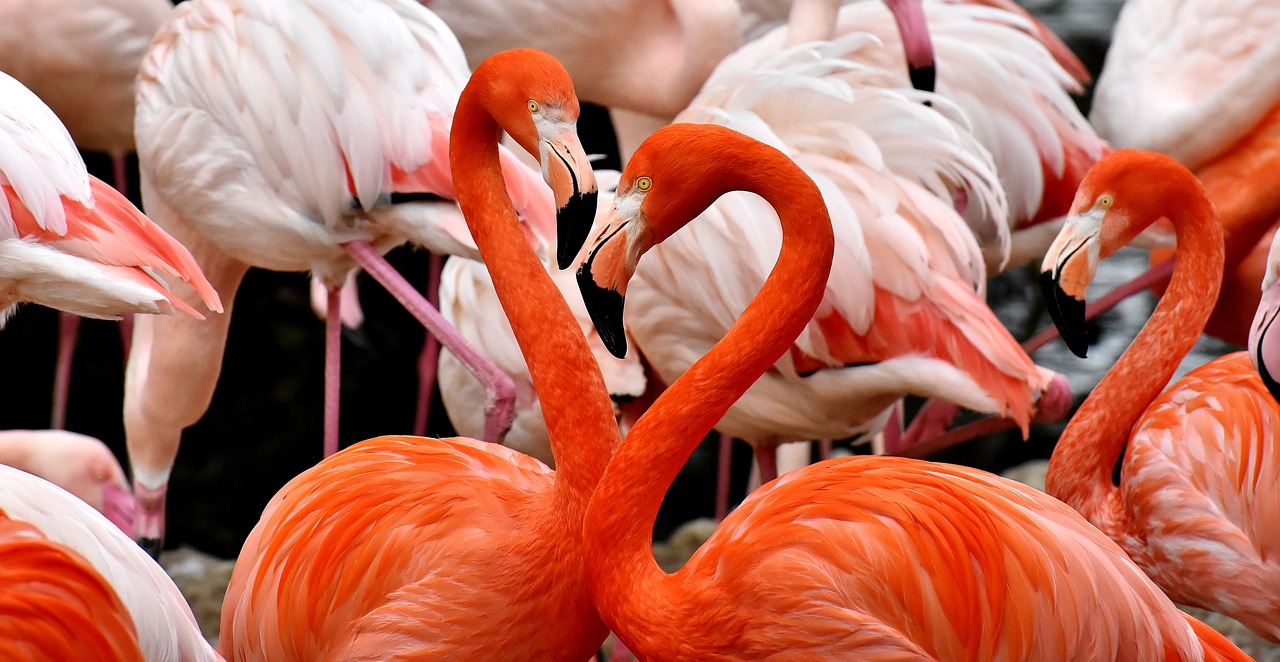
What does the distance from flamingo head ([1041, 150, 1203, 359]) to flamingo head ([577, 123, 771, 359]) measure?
860 millimetres

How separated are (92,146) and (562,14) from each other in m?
1.41

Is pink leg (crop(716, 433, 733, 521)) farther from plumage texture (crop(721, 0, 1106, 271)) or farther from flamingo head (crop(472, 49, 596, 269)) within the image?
flamingo head (crop(472, 49, 596, 269))

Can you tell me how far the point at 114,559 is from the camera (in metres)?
1.88

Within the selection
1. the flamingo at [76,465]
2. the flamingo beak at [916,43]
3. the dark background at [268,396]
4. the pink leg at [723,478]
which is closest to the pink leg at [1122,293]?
the flamingo beak at [916,43]

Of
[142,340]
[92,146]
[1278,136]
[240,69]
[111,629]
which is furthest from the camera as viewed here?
[92,146]

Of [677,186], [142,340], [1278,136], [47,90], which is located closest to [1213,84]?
[1278,136]

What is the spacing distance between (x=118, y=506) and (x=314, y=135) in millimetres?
1161

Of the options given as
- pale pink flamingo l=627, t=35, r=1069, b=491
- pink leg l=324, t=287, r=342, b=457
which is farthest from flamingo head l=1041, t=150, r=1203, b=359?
pink leg l=324, t=287, r=342, b=457

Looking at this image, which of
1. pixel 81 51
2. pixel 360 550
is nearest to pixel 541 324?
pixel 360 550

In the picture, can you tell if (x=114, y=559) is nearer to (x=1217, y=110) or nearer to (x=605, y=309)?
(x=605, y=309)

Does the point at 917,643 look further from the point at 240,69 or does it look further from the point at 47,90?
the point at 47,90

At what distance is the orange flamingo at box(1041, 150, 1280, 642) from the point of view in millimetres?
2646

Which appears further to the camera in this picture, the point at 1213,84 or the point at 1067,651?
the point at 1213,84

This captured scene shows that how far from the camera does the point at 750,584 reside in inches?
78.6
